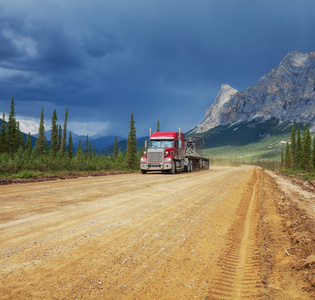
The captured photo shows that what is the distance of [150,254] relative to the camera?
11.1ft

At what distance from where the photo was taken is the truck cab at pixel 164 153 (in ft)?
75.4

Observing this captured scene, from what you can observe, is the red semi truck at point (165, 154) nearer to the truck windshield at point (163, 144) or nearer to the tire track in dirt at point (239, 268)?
the truck windshield at point (163, 144)

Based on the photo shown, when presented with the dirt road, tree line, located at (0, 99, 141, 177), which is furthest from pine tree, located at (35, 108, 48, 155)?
the dirt road

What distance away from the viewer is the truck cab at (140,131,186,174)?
23.0 meters

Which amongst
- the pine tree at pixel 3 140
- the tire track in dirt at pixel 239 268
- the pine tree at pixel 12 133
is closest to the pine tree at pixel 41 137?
the pine tree at pixel 12 133

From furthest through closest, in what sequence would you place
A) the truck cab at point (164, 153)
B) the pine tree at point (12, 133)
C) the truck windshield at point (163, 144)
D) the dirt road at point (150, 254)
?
1. the pine tree at point (12, 133)
2. the truck windshield at point (163, 144)
3. the truck cab at point (164, 153)
4. the dirt road at point (150, 254)

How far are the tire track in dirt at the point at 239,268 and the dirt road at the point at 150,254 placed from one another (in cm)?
1

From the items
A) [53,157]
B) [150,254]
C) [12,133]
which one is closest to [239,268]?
[150,254]

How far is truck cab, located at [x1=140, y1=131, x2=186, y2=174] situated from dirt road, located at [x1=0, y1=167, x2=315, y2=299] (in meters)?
16.8

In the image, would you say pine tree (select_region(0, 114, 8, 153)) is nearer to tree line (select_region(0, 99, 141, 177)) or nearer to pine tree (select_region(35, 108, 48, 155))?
tree line (select_region(0, 99, 141, 177))

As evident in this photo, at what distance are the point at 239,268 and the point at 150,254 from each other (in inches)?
49.5

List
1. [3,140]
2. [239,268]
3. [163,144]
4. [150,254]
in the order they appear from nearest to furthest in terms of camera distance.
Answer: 1. [239,268]
2. [150,254]
3. [163,144]
4. [3,140]

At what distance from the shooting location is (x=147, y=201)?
727cm

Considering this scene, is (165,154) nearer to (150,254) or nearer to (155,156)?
(155,156)
